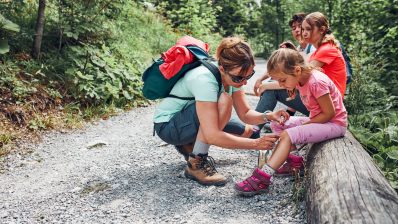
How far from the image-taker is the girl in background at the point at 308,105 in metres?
3.12

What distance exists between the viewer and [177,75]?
11.2ft

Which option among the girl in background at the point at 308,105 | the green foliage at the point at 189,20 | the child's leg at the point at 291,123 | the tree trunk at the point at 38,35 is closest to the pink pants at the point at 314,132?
the girl in background at the point at 308,105

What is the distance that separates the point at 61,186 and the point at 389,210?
280 cm

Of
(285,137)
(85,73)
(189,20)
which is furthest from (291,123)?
(189,20)

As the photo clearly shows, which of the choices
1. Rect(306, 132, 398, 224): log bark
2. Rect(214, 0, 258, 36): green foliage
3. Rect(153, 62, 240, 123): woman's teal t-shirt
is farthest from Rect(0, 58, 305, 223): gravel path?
Rect(214, 0, 258, 36): green foliage

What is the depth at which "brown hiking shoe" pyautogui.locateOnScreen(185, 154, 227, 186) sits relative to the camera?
351 cm

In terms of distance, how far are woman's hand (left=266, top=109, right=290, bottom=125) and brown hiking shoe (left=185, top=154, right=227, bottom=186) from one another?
2.15 ft

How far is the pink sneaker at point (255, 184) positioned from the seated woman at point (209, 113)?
0.72 ft

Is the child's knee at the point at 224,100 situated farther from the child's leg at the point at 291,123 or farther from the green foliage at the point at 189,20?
the green foliage at the point at 189,20

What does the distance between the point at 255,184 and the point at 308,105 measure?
78 centimetres

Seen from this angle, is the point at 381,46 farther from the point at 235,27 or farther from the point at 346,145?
the point at 235,27

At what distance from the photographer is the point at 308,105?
3.34 meters

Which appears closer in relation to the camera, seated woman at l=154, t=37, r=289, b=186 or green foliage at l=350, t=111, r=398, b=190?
seated woman at l=154, t=37, r=289, b=186

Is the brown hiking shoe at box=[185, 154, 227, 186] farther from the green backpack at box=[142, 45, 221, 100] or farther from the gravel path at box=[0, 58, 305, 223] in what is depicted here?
the green backpack at box=[142, 45, 221, 100]
